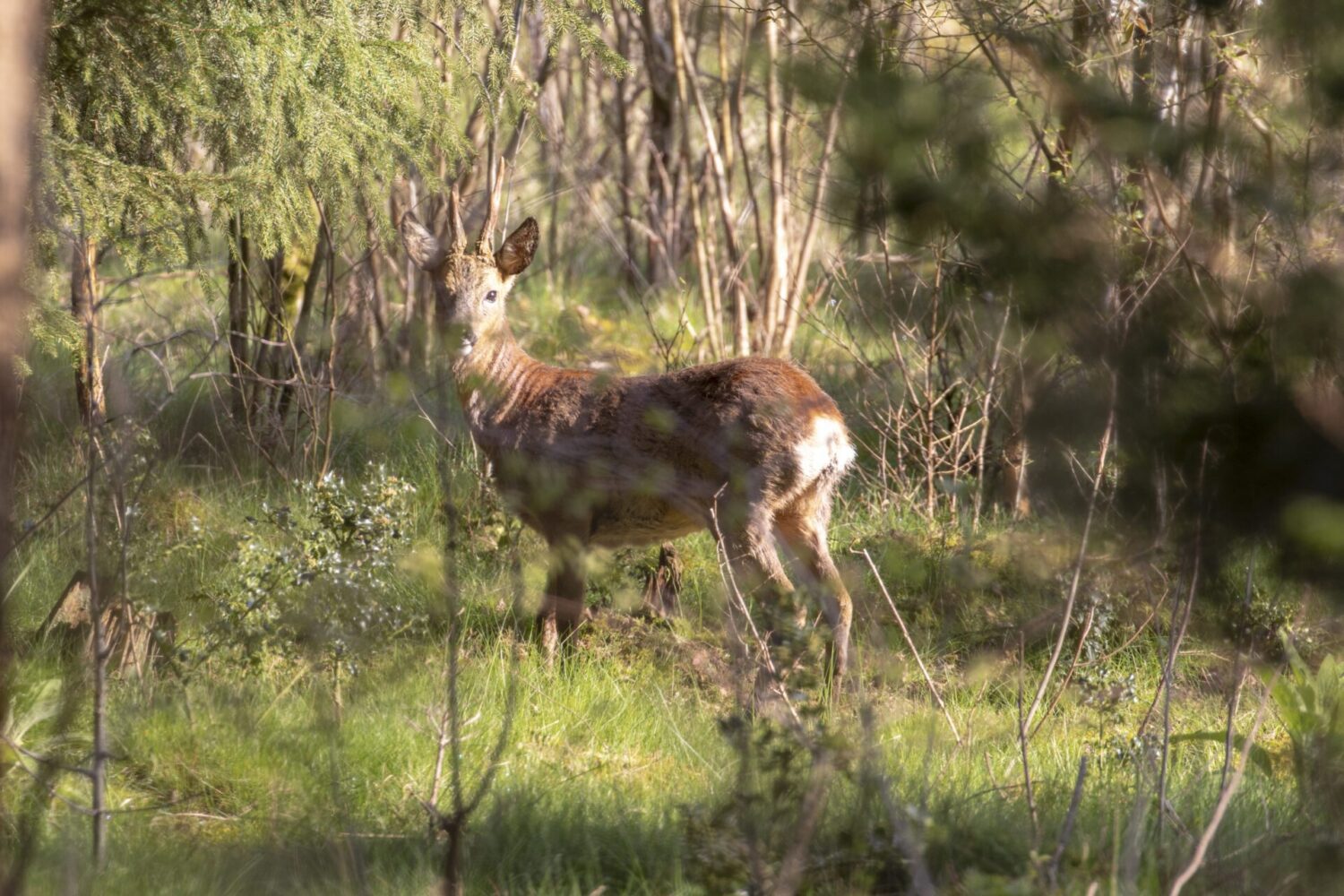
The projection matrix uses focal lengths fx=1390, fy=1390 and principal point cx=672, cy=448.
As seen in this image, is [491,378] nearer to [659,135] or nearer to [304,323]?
[304,323]

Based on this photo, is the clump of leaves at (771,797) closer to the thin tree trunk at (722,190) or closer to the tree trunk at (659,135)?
the thin tree trunk at (722,190)

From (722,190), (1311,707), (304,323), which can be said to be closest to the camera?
(1311,707)

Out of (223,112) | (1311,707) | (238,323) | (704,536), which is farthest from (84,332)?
(1311,707)

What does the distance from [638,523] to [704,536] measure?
1.08 m

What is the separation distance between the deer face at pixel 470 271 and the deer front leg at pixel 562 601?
1.27m

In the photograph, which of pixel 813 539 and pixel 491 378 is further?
pixel 491 378

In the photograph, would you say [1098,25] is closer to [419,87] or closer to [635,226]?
[419,87]

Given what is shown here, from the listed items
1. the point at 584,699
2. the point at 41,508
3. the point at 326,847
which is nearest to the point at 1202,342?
the point at 326,847

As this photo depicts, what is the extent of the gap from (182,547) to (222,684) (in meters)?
1.62

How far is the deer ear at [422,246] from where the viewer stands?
6.80 metres

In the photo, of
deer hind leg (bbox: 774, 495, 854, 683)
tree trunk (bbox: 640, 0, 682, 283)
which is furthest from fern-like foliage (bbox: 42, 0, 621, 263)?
tree trunk (bbox: 640, 0, 682, 283)

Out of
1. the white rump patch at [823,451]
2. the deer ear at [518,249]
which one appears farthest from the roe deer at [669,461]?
the deer ear at [518,249]

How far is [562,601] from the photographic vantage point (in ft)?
19.7

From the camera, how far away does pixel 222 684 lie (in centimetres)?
462
